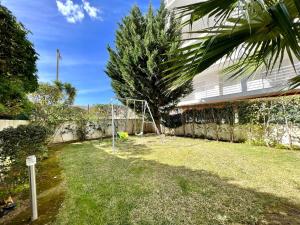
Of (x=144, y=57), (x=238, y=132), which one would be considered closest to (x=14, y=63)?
(x=238, y=132)

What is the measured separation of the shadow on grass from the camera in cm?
351

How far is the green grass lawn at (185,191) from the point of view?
3.60 m

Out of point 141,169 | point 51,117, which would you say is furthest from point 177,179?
point 51,117

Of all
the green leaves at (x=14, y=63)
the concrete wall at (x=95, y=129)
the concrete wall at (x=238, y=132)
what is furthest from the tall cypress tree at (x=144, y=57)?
the green leaves at (x=14, y=63)

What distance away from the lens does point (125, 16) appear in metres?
16.1

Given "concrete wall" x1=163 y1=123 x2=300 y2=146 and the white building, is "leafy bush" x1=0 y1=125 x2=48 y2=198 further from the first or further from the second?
the white building

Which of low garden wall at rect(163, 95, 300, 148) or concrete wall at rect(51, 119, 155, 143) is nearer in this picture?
low garden wall at rect(163, 95, 300, 148)

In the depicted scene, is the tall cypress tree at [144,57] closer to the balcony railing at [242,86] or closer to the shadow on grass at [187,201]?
the balcony railing at [242,86]

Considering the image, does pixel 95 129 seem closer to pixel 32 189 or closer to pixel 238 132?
pixel 238 132

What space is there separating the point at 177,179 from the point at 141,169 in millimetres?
1579

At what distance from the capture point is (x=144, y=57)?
14.8m

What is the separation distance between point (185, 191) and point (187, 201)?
1.83ft

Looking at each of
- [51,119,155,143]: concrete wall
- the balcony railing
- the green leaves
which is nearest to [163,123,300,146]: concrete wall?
the balcony railing

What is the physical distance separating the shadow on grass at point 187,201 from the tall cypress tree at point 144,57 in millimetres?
8970
